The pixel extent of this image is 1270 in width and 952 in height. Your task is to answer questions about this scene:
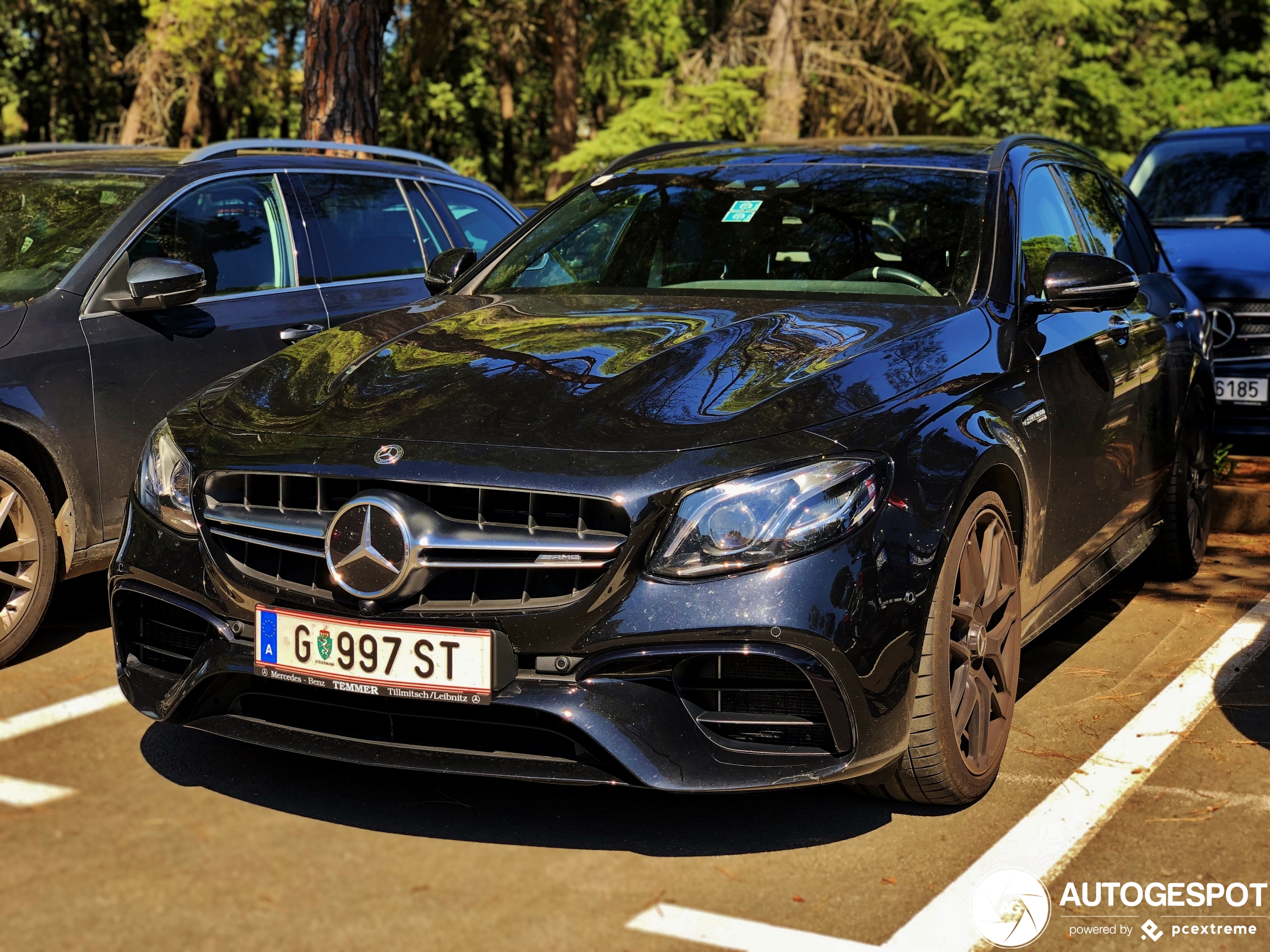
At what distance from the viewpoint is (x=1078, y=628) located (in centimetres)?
549

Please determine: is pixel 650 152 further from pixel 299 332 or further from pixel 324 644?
pixel 324 644

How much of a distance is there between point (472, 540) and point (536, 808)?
2.76 ft

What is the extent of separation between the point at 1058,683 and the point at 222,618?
2697 mm

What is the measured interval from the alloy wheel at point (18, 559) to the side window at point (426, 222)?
253 centimetres

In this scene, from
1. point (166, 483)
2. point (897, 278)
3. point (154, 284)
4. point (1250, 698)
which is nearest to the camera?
point (166, 483)

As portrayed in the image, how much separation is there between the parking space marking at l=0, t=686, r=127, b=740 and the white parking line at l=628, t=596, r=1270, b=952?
203 cm

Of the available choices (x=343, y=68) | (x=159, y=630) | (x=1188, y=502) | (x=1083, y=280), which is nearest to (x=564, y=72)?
(x=343, y=68)

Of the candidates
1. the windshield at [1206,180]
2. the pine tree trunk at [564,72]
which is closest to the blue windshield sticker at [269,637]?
the windshield at [1206,180]

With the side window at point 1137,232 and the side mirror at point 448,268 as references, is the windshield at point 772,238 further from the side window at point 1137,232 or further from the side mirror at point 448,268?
the side window at point 1137,232

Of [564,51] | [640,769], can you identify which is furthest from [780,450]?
[564,51]

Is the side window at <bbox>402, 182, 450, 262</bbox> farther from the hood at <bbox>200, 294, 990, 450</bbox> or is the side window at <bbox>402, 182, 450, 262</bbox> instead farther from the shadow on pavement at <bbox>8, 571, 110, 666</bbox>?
the hood at <bbox>200, 294, 990, 450</bbox>

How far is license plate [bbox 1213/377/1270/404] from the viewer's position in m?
8.36

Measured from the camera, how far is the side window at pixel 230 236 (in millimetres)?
5605

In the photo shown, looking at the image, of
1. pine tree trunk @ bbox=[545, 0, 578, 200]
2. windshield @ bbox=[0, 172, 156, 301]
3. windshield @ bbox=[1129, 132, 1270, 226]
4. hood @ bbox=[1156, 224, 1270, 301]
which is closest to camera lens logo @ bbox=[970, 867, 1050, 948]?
windshield @ bbox=[0, 172, 156, 301]
